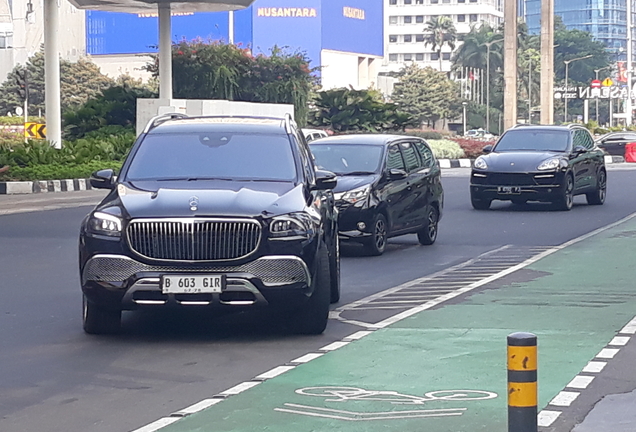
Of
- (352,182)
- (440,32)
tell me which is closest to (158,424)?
(352,182)

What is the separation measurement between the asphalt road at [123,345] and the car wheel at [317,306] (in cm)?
11

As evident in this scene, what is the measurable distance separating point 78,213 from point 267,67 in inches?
1107

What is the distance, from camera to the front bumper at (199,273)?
8742 millimetres

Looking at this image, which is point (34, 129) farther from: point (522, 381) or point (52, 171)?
point (522, 381)

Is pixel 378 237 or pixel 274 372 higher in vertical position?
pixel 378 237

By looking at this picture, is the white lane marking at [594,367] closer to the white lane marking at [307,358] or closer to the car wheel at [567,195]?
the white lane marking at [307,358]

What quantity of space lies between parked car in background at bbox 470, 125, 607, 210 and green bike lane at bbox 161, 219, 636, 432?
10365mm

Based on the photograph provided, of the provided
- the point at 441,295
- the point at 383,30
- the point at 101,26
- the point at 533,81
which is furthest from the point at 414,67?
the point at 441,295

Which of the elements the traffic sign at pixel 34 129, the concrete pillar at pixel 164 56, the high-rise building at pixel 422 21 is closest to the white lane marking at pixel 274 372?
the concrete pillar at pixel 164 56

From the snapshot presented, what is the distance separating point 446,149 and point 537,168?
27.6 m

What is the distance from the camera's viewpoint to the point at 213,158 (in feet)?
32.8

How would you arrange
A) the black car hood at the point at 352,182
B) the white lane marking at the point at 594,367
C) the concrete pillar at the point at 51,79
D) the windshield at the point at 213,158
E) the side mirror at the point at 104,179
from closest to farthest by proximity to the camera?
the white lane marking at the point at 594,367, the windshield at the point at 213,158, the side mirror at the point at 104,179, the black car hood at the point at 352,182, the concrete pillar at the point at 51,79

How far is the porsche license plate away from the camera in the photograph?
75.1ft

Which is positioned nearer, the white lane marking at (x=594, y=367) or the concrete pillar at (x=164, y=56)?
the white lane marking at (x=594, y=367)
